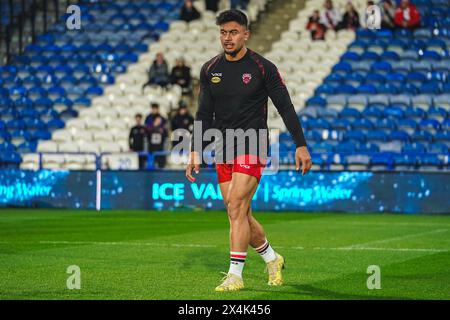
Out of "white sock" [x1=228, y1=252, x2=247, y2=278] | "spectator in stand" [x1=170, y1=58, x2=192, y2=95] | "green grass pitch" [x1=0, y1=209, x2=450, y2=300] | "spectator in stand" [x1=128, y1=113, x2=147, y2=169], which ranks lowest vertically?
"green grass pitch" [x1=0, y1=209, x2=450, y2=300]

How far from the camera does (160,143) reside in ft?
81.9

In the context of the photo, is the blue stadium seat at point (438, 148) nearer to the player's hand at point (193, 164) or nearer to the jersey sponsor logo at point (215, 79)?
the player's hand at point (193, 164)

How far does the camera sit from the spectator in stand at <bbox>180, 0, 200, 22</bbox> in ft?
102

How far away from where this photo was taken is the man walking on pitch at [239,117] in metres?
9.68

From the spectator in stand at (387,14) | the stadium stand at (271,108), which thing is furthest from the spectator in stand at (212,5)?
the spectator in stand at (387,14)

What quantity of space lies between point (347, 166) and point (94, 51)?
10.7 metres

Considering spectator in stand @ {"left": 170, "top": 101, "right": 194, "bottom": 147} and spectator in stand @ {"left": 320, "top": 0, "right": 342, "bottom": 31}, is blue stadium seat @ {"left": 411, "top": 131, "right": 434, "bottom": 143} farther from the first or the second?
spectator in stand @ {"left": 320, "top": 0, "right": 342, "bottom": 31}

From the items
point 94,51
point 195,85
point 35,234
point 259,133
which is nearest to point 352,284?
point 259,133

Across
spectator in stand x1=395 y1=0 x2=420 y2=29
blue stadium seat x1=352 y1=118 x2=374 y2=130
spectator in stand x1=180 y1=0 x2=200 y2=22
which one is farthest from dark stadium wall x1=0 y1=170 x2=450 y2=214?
spectator in stand x1=180 y1=0 x2=200 y2=22

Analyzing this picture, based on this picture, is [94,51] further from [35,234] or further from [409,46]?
[35,234]

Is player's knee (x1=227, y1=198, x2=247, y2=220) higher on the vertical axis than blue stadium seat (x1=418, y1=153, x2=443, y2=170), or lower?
lower

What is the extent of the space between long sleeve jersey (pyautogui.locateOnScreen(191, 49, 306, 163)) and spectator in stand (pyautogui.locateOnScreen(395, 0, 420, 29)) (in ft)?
63.7

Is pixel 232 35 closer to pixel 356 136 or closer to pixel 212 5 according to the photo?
pixel 356 136

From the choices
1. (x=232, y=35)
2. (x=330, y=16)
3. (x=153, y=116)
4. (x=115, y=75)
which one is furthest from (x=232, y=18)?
(x=115, y=75)
